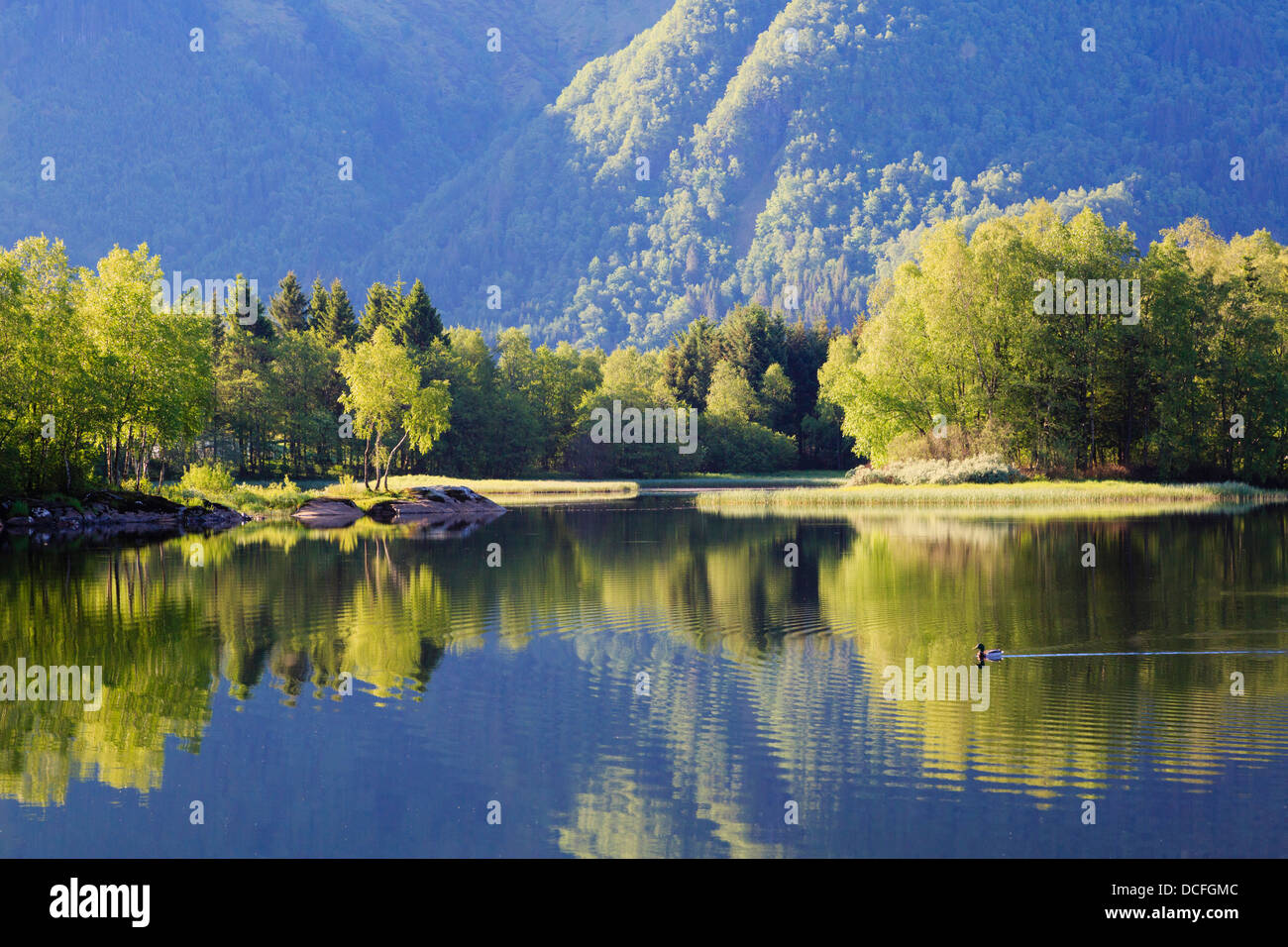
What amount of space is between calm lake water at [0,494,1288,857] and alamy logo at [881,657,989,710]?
280 mm

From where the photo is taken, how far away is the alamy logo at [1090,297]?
245 feet

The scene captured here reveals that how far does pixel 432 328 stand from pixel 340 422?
21.7m

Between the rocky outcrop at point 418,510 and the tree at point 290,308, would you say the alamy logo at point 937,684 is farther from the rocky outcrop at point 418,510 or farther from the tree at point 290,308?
the tree at point 290,308

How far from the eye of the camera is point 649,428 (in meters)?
130

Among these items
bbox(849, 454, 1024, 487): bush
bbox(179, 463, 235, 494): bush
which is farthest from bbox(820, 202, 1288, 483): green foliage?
bbox(179, 463, 235, 494): bush

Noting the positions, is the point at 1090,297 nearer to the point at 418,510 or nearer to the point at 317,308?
the point at 418,510

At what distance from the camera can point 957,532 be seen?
156 ft

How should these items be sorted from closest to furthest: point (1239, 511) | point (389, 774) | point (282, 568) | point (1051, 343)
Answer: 1. point (389, 774)
2. point (282, 568)
3. point (1239, 511)
4. point (1051, 343)
